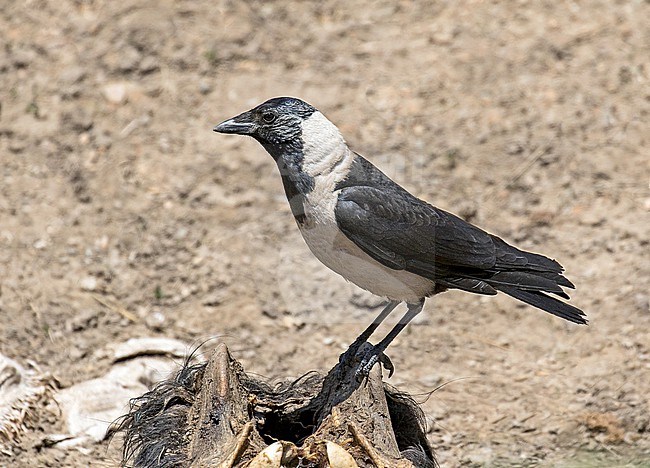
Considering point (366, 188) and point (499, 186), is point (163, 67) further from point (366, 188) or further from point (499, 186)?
point (366, 188)

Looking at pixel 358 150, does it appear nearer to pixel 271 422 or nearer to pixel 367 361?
pixel 367 361

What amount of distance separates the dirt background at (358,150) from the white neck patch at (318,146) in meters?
1.51

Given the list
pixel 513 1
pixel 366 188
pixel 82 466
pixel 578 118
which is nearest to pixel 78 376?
pixel 82 466

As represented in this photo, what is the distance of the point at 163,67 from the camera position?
7812 millimetres

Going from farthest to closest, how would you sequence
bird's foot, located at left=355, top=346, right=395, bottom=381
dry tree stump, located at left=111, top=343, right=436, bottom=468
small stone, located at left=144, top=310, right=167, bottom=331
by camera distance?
small stone, located at left=144, top=310, right=167, bottom=331 → bird's foot, located at left=355, top=346, right=395, bottom=381 → dry tree stump, located at left=111, top=343, right=436, bottom=468

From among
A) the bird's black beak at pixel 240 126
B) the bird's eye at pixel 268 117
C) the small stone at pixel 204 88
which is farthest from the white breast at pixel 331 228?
the small stone at pixel 204 88

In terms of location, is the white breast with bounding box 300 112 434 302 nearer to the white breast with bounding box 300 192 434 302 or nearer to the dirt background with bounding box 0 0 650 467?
the white breast with bounding box 300 192 434 302

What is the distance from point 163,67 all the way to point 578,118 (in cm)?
328

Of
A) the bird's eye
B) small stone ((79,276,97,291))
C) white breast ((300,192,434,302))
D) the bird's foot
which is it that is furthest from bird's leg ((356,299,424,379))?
small stone ((79,276,97,291))

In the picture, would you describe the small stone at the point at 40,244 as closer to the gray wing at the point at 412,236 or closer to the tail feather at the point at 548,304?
the gray wing at the point at 412,236

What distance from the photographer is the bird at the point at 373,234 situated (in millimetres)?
4441

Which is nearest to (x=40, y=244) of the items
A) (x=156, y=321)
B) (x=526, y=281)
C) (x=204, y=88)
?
(x=156, y=321)

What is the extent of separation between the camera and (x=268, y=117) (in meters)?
4.49

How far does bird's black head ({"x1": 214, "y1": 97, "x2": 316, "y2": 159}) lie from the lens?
448cm
